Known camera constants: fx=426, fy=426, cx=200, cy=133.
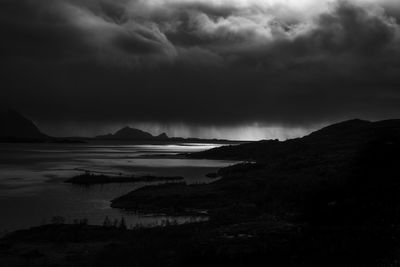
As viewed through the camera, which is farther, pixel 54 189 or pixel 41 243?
pixel 54 189

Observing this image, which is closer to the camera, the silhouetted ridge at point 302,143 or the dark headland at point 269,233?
the dark headland at point 269,233

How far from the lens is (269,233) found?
76.6ft

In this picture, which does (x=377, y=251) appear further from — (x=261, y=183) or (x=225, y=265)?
(x=261, y=183)

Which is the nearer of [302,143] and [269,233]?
[269,233]

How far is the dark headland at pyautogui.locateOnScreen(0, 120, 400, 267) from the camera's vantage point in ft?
61.6

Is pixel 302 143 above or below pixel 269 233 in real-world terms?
above

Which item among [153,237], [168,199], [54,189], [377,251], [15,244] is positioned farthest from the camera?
[54,189]

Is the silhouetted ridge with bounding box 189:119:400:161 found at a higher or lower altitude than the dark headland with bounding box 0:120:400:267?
higher

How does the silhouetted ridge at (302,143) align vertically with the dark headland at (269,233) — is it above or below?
above

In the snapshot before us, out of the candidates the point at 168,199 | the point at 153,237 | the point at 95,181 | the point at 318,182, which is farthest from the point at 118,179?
the point at 153,237

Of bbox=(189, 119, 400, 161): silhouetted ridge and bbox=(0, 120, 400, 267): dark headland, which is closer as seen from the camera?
bbox=(0, 120, 400, 267): dark headland

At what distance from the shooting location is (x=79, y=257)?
25.6 meters

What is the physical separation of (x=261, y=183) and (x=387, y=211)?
1172 inches

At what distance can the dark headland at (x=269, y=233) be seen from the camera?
61.6ft
